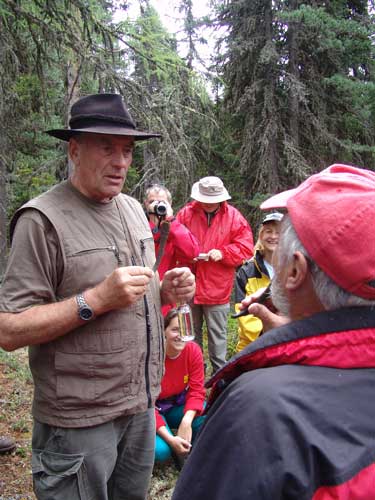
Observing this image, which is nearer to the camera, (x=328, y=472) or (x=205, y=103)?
(x=328, y=472)

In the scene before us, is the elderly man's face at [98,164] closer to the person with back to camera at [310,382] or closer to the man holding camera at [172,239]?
the person with back to camera at [310,382]

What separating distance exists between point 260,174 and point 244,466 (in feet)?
30.3

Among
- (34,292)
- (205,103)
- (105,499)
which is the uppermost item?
(205,103)

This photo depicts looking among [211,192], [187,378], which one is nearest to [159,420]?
[187,378]

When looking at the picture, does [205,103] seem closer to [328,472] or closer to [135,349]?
[135,349]

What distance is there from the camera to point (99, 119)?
2.03 meters

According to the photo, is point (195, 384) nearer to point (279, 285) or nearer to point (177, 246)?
point (177, 246)

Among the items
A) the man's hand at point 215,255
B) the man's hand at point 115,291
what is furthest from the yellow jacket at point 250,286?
the man's hand at point 115,291

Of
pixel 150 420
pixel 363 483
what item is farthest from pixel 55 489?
pixel 363 483

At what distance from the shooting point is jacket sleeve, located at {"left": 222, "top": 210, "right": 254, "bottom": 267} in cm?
505

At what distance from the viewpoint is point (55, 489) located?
1.86m

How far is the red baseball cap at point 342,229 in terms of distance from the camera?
99cm

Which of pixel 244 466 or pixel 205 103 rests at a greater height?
pixel 205 103

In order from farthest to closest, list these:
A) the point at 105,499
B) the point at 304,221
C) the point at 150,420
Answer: the point at 150,420 < the point at 105,499 < the point at 304,221
